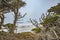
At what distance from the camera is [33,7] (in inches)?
460

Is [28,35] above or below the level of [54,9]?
below

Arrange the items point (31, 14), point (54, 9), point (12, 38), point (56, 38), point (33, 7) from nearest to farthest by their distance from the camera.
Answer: point (56, 38), point (12, 38), point (54, 9), point (31, 14), point (33, 7)

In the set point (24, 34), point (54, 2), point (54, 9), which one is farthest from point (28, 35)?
point (54, 2)

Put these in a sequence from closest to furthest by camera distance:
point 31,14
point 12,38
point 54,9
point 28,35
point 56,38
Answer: point 56,38 < point 12,38 < point 28,35 < point 54,9 < point 31,14

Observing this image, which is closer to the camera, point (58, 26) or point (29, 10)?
point (58, 26)

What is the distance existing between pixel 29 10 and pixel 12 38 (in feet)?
11.7

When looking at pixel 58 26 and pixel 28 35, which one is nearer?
pixel 58 26

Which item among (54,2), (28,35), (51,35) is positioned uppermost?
(54,2)

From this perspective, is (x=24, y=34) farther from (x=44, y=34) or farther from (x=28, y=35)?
(x=44, y=34)

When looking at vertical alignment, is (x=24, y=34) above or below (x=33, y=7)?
below

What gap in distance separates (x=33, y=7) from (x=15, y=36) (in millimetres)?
3694

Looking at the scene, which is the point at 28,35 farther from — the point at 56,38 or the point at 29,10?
the point at 56,38

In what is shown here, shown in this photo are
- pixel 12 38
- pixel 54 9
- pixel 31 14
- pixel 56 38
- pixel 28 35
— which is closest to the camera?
pixel 56 38

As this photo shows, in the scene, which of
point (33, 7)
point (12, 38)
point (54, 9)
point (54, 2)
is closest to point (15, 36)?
point (12, 38)
